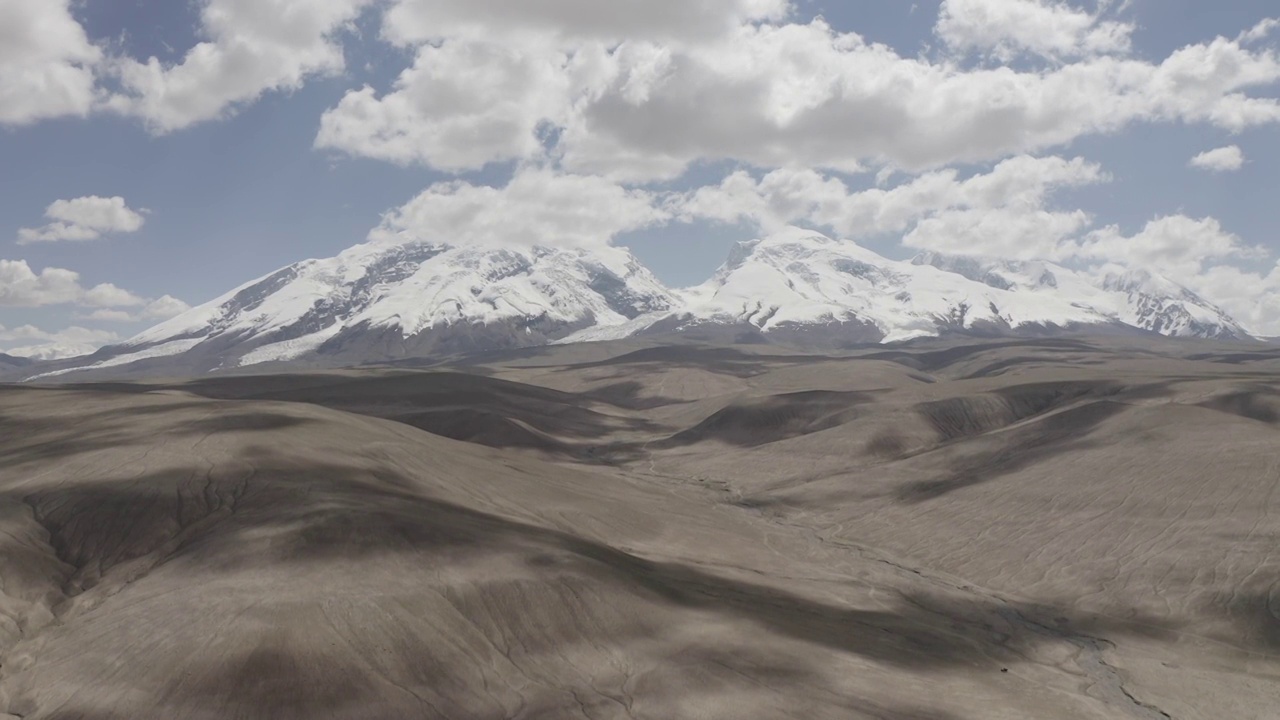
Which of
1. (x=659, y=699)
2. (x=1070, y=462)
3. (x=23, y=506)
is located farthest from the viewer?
Result: (x=1070, y=462)

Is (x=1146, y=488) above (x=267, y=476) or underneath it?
underneath

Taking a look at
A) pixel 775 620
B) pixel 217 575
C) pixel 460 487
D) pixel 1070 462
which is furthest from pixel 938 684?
pixel 1070 462

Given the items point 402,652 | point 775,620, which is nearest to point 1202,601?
point 775,620

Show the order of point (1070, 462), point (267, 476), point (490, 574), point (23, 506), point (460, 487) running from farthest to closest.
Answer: point (1070, 462)
point (460, 487)
point (267, 476)
point (23, 506)
point (490, 574)

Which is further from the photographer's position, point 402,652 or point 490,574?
point 490,574

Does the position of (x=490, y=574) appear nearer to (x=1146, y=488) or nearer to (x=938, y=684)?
(x=938, y=684)

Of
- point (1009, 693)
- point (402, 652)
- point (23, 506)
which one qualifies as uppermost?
point (23, 506)
